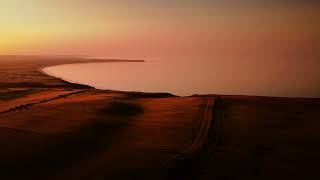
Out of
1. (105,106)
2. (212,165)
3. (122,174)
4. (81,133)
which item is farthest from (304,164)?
(105,106)

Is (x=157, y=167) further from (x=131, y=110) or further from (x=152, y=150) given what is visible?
(x=131, y=110)

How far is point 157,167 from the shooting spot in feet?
26.2

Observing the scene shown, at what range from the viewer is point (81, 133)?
35.7 feet

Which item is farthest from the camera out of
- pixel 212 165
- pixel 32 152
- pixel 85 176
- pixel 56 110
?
pixel 56 110

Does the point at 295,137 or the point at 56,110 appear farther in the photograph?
the point at 56,110

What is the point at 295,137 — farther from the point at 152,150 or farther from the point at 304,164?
the point at 152,150

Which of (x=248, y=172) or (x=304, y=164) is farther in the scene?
(x=304, y=164)

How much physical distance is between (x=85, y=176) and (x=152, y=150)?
7.52ft

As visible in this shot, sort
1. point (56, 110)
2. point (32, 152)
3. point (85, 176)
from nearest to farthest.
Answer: point (85, 176), point (32, 152), point (56, 110)

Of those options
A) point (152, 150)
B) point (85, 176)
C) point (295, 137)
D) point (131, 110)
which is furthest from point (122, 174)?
point (131, 110)

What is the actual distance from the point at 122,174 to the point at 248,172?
2827 millimetres

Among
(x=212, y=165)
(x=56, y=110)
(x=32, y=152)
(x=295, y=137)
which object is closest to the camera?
(x=212, y=165)

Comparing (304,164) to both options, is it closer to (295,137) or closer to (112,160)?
(295,137)

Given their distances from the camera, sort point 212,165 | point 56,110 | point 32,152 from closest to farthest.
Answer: point 212,165, point 32,152, point 56,110
